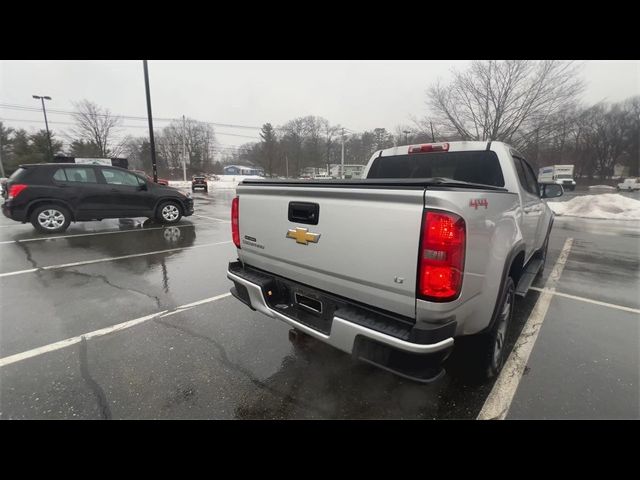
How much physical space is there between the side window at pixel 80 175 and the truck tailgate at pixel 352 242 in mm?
7836

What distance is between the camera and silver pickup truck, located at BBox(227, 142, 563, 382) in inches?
66.9

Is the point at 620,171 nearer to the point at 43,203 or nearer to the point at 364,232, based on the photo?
the point at 364,232

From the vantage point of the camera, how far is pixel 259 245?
2.72m

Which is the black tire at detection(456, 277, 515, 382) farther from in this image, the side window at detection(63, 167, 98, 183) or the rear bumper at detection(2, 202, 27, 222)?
the rear bumper at detection(2, 202, 27, 222)

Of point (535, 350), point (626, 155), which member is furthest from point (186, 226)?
point (626, 155)

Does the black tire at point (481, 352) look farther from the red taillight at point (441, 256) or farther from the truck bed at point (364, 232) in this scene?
the red taillight at point (441, 256)

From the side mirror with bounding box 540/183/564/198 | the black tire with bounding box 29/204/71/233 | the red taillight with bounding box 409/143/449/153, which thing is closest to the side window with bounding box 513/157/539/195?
the side mirror with bounding box 540/183/564/198

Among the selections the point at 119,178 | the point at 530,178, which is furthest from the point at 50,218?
the point at 530,178

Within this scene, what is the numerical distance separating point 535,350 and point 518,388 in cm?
82

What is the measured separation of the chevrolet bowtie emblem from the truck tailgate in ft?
0.04

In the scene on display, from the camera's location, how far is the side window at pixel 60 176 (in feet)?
25.1

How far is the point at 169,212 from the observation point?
375 inches

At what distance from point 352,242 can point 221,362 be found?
5.70 ft
